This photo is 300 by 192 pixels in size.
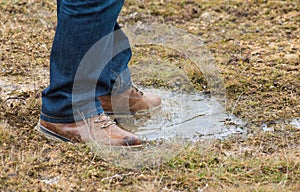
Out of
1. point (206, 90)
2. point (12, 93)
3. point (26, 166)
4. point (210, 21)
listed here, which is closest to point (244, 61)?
point (206, 90)

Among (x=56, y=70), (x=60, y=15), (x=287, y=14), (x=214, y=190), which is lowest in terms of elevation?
(x=287, y=14)

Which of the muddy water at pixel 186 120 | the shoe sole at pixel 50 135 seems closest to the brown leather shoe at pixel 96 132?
the shoe sole at pixel 50 135

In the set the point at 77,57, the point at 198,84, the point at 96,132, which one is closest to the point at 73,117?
the point at 96,132

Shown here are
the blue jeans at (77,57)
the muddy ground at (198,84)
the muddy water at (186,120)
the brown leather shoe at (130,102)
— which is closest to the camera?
the muddy ground at (198,84)

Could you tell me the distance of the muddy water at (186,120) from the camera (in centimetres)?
315

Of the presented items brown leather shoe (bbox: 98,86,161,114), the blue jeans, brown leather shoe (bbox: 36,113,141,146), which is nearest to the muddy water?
brown leather shoe (bbox: 98,86,161,114)

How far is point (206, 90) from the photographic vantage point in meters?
3.75

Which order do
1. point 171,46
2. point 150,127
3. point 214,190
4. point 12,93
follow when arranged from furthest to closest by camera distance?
1. point 171,46
2. point 12,93
3. point 150,127
4. point 214,190

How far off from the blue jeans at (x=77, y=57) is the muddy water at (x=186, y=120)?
1.23 ft

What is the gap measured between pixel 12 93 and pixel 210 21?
2126 millimetres

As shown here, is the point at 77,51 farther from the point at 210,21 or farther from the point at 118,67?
the point at 210,21

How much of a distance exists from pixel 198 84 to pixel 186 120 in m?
0.56

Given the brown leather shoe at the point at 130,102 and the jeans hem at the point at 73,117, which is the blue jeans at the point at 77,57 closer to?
the jeans hem at the point at 73,117

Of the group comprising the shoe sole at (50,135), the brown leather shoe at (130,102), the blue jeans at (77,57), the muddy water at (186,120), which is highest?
the blue jeans at (77,57)
